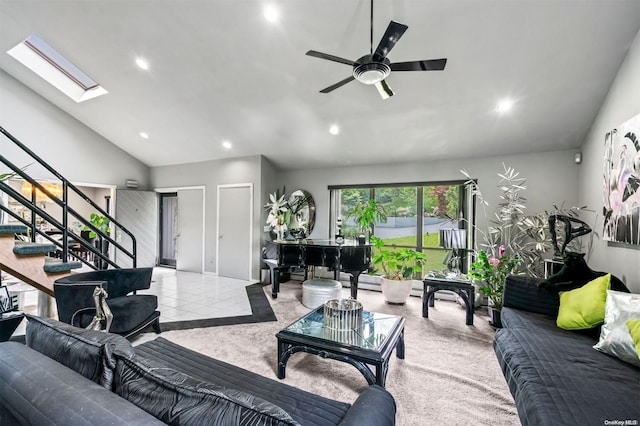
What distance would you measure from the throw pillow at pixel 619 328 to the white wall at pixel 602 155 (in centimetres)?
63

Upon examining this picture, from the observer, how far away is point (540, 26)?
2.52m

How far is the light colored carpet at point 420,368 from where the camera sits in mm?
1977

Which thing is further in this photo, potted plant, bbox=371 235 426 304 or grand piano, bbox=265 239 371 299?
potted plant, bbox=371 235 426 304

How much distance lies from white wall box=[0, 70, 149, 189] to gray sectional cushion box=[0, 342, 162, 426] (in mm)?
6058

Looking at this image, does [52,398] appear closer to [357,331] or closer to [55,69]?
[357,331]

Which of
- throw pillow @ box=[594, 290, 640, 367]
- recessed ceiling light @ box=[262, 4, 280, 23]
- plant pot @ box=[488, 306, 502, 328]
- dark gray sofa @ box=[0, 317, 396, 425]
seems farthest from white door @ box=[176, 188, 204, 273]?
throw pillow @ box=[594, 290, 640, 367]

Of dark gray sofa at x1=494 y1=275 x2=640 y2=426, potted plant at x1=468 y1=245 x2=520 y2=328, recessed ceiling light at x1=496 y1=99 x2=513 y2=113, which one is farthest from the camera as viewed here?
potted plant at x1=468 y1=245 x2=520 y2=328

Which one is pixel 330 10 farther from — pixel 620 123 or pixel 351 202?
pixel 351 202

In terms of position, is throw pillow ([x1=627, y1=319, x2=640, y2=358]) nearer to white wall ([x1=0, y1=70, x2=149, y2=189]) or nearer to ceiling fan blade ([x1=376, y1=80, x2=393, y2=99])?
ceiling fan blade ([x1=376, y1=80, x2=393, y2=99])

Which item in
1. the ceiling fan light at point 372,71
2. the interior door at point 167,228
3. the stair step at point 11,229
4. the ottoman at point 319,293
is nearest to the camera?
the ceiling fan light at point 372,71

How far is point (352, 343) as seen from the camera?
2.10m

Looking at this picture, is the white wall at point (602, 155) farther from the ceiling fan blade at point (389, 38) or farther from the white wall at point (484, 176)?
the ceiling fan blade at point (389, 38)

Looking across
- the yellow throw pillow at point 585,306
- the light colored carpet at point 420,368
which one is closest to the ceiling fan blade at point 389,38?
the yellow throw pillow at point 585,306

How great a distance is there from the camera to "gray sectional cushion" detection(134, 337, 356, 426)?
46.4 inches
